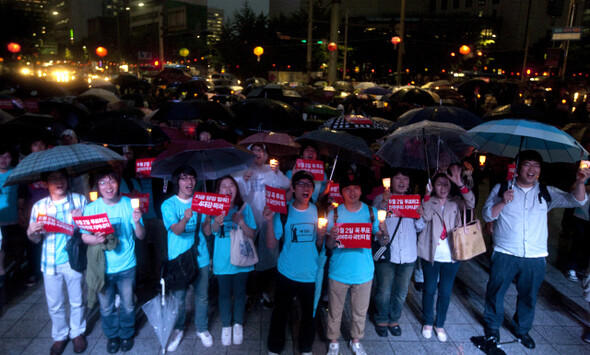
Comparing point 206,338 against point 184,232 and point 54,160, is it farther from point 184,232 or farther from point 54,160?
point 54,160

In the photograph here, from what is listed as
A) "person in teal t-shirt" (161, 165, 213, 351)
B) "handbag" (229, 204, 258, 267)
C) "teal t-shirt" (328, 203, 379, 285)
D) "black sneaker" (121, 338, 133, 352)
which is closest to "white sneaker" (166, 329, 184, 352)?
"person in teal t-shirt" (161, 165, 213, 351)

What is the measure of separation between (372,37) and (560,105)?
33555 mm

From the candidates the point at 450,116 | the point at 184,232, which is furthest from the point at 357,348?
the point at 450,116

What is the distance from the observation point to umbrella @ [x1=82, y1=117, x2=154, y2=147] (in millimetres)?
5738

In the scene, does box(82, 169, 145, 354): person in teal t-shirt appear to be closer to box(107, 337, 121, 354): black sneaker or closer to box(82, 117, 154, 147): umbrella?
box(107, 337, 121, 354): black sneaker

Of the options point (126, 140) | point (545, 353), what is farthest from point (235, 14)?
point (545, 353)

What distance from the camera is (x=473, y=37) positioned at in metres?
41.1

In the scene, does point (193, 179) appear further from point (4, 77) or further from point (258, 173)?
point (4, 77)

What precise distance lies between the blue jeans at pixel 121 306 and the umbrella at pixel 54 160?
1.16 metres

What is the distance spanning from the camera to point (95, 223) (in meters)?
3.83

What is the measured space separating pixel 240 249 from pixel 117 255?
3.97ft

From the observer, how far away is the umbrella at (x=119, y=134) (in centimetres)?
574

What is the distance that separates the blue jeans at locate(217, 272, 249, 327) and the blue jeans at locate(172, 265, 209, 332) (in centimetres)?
15

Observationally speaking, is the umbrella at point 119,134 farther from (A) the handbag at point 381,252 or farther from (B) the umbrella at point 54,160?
(A) the handbag at point 381,252
